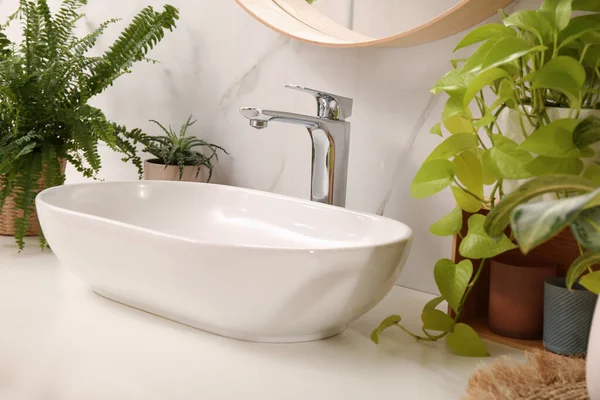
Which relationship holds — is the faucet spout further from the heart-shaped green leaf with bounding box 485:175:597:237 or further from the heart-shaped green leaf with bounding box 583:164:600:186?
the heart-shaped green leaf with bounding box 485:175:597:237

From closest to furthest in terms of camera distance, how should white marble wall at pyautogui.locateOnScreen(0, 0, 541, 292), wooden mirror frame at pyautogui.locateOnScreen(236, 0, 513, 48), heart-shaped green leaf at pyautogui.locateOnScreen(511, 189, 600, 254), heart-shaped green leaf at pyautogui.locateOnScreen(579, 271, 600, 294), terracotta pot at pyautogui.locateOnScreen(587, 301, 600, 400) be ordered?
heart-shaped green leaf at pyautogui.locateOnScreen(511, 189, 600, 254)
terracotta pot at pyautogui.locateOnScreen(587, 301, 600, 400)
heart-shaped green leaf at pyautogui.locateOnScreen(579, 271, 600, 294)
wooden mirror frame at pyautogui.locateOnScreen(236, 0, 513, 48)
white marble wall at pyautogui.locateOnScreen(0, 0, 541, 292)

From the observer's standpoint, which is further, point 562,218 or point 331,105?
point 331,105

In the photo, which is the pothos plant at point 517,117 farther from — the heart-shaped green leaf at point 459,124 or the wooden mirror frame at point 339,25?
the wooden mirror frame at point 339,25

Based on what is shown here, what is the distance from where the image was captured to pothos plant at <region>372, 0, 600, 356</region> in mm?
659

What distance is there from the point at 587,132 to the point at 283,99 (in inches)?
26.4

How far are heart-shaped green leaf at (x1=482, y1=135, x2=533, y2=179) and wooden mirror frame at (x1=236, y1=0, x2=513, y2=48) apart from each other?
0.92 ft

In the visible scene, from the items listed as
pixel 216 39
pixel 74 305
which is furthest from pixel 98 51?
pixel 74 305

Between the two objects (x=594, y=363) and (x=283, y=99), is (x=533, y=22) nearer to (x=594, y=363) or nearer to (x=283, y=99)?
(x=594, y=363)

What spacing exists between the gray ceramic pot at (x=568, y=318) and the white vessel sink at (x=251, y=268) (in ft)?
0.54

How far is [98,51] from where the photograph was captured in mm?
1580

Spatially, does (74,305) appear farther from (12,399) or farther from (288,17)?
(288,17)

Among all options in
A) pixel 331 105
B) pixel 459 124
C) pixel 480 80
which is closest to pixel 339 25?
pixel 331 105

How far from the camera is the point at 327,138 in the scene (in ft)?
3.34

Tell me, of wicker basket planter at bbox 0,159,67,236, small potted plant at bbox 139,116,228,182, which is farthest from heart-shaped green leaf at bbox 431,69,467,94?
wicker basket planter at bbox 0,159,67,236
